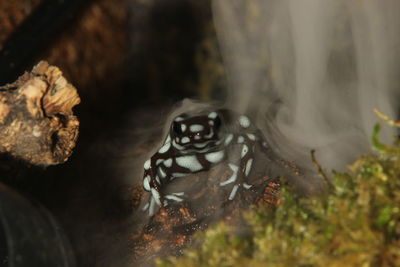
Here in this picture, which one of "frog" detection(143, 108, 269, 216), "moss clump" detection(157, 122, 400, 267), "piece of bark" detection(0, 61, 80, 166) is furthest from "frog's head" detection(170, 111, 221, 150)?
"moss clump" detection(157, 122, 400, 267)

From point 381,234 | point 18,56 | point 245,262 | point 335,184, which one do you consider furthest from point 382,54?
→ point 18,56

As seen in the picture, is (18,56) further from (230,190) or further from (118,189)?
(230,190)

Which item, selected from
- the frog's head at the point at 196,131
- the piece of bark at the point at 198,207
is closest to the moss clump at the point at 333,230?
the piece of bark at the point at 198,207

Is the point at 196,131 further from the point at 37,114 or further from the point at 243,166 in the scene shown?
the point at 37,114

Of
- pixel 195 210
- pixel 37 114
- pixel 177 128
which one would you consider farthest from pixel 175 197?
pixel 37 114

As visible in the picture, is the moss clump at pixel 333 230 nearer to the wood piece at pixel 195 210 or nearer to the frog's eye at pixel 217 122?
the wood piece at pixel 195 210

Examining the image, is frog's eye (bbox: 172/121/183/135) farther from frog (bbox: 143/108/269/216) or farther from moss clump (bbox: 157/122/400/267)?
moss clump (bbox: 157/122/400/267)
